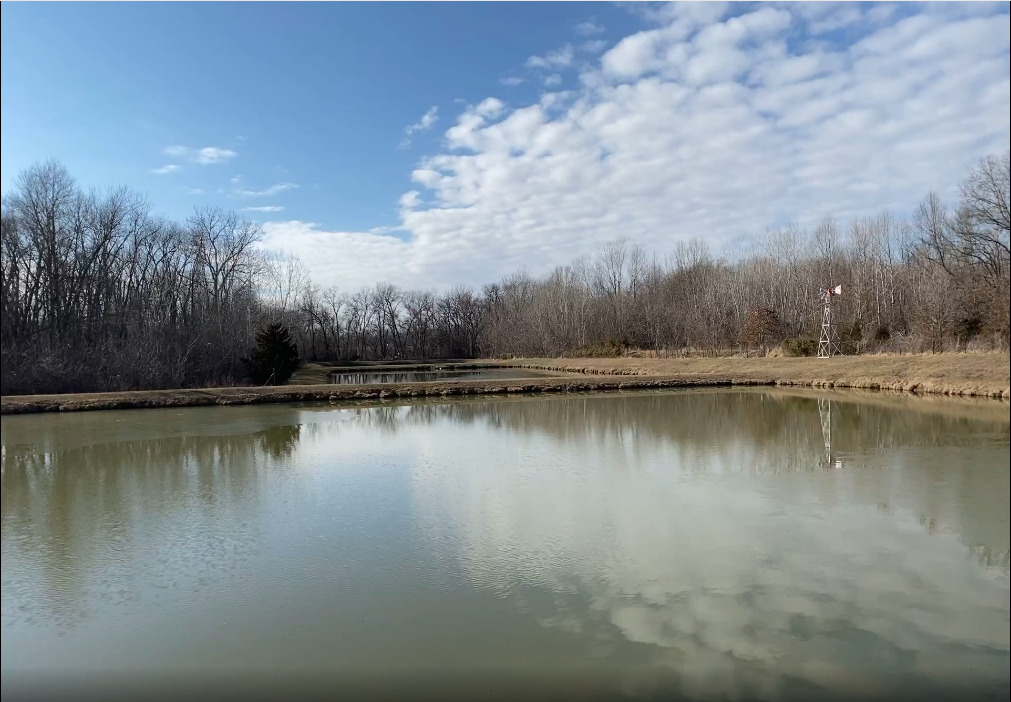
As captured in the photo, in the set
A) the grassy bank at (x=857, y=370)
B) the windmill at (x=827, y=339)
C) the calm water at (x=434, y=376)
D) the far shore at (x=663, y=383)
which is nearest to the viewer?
the grassy bank at (x=857, y=370)

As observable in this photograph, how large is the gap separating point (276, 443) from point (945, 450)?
13.5 metres

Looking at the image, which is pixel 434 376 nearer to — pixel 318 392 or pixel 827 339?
pixel 318 392

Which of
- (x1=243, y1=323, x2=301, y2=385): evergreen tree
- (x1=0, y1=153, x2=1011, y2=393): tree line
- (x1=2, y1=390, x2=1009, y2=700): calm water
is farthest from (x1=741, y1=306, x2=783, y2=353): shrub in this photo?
(x1=2, y1=390, x2=1009, y2=700): calm water

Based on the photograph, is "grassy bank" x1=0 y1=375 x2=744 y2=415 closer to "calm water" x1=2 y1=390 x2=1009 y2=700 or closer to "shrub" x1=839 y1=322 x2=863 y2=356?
"shrub" x1=839 y1=322 x2=863 y2=356

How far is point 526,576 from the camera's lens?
19.9ft

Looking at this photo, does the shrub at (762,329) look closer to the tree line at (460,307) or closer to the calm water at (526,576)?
the tree line at (460,307)

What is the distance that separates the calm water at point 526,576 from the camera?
14.1ft

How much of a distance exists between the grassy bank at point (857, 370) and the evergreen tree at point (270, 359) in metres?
19.5

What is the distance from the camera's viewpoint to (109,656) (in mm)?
4508

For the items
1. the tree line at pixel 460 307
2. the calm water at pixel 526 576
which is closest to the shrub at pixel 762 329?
the tree line at pixel 460 307

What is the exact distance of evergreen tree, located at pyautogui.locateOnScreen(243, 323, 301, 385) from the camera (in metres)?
31.2

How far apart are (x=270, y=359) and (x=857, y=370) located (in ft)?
90.0

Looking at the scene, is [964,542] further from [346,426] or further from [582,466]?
[346,426]

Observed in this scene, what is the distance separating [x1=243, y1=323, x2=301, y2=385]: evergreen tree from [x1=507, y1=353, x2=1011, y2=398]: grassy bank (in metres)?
19.5
